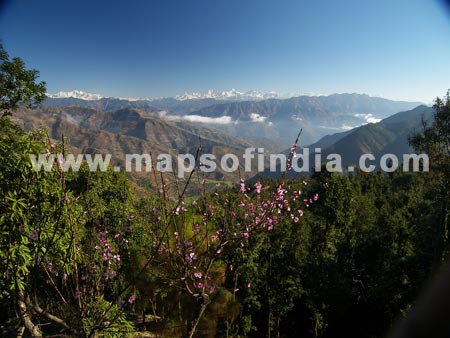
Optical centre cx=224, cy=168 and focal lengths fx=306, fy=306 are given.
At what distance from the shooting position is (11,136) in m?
5.35

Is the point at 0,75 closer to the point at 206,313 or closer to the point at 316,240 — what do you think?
the point at 206,313

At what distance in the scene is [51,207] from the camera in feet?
18.0

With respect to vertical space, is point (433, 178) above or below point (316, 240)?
above

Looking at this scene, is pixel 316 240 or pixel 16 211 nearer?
pixel 16 211

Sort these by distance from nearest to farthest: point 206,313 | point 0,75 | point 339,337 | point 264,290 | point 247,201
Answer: point 0,75, point 247,201, point 206,313, point 264,290, point 339,337

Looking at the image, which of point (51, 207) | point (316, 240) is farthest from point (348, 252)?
point (51, 207)

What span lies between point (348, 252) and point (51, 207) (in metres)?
28.5

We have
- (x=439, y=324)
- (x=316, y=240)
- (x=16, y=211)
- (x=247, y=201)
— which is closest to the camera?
(x=439, y=324)

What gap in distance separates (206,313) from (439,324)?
600 inches

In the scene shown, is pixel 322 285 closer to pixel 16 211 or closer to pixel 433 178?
pixel 433 178

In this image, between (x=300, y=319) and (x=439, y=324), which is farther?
(x=300, y=319)

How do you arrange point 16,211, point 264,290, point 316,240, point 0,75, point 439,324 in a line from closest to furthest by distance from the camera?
point 439,324
point 16,211
point 0,75
point 264,290
point 316,240

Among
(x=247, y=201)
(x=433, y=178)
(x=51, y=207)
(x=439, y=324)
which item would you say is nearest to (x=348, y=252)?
(x=433, y=178)

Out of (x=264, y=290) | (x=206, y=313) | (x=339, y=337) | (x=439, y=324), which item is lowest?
(x=339, y=337)
